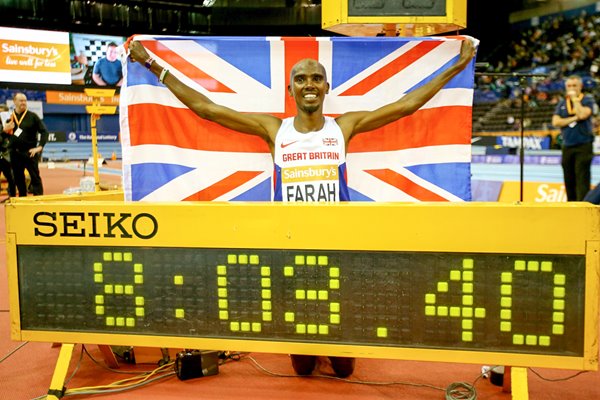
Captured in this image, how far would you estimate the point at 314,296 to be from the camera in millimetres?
1863

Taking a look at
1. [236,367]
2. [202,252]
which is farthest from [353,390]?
[202,252]

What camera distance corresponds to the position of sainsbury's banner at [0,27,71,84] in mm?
18328

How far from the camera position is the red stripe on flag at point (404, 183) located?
10.2 ft

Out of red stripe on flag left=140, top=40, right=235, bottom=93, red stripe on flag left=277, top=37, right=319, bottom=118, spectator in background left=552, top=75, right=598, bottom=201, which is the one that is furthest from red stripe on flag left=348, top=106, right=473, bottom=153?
spectator in background left=552, top=75, right=598, bottom=201

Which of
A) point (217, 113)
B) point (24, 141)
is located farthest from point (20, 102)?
point (217, 113)

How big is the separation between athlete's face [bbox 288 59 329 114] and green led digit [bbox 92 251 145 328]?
1106 mm

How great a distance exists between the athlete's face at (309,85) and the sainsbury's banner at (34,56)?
18807mm

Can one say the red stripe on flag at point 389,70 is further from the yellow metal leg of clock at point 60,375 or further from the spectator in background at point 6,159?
the spectator in background at point 6,159

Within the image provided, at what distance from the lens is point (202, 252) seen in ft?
6.28

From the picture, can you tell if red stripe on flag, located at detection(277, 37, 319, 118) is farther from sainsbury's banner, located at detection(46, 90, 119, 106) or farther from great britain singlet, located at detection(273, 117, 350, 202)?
sainsbury's banner, located at detection(46, 90, 119, 106)

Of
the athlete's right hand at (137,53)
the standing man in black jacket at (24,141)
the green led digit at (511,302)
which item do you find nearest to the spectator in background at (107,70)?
the standing man in black jacket at (24,141)

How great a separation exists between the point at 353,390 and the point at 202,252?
0.91 meters

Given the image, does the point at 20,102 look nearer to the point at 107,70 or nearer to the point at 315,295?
the point at 315,295

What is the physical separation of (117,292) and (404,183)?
1.76 m
